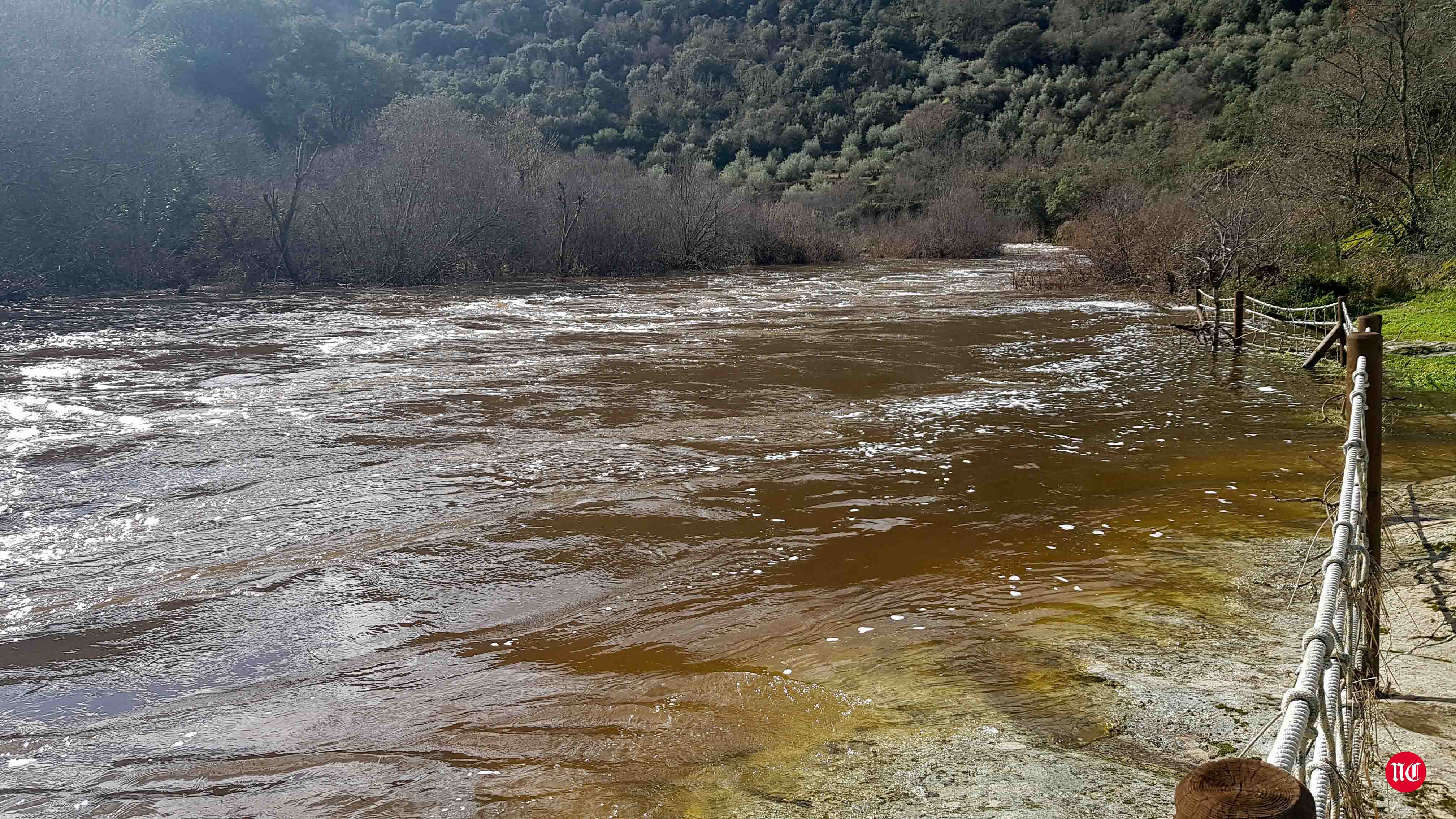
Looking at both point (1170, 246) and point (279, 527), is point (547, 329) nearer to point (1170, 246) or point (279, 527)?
point (279, 527)

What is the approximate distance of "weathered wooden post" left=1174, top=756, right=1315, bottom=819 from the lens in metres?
1.78

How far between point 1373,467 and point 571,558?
477 centimetres

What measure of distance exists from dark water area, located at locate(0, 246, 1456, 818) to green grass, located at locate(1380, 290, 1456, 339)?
1.89 m

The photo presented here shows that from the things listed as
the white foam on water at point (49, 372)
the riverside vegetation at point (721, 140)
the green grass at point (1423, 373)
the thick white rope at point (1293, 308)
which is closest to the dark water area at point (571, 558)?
the white foam on water at point (49, 372)

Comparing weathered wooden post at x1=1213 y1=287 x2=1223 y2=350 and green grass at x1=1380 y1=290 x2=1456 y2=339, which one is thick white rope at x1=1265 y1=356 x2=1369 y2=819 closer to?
green grass at x1=1380 y1=290 x2=1456 y2=339

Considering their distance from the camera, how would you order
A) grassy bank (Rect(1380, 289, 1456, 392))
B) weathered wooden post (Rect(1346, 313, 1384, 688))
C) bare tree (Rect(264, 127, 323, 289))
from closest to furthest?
1. weathered wooden post (Rect(1346, 313, 1384, 688))
2. grassy bank (Rect(1380, 289, 1456, 392))
3. bare tree (Rect(264, 127, 323, 289))

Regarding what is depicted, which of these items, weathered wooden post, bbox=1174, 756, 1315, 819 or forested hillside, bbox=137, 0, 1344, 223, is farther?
forested hillside, bbox=137, 0, 1344, 223

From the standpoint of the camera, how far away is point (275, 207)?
3091 centimetres

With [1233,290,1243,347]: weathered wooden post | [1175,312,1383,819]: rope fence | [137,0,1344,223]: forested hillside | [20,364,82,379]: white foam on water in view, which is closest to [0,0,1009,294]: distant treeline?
[137,0,1344,223]: forested hillside

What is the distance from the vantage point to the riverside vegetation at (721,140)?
23078 millimetres

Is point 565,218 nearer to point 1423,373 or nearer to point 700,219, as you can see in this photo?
point 700,219

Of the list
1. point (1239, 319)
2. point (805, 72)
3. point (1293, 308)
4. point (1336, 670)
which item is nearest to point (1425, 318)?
point (1293, 308)

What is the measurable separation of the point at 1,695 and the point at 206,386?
958cm

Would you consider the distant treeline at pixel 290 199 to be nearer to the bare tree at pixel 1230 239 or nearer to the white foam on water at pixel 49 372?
the white foam on water at pixel 49 372
